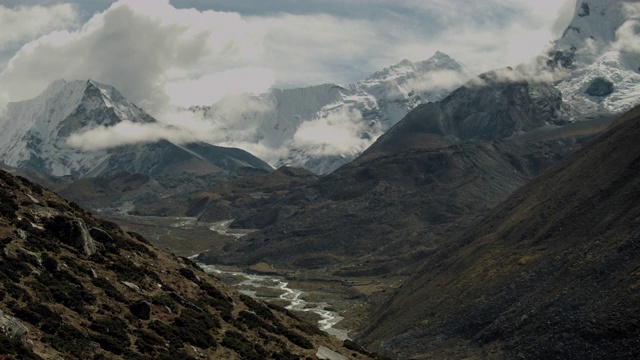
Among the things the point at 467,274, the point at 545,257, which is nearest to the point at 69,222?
the point at 545,257

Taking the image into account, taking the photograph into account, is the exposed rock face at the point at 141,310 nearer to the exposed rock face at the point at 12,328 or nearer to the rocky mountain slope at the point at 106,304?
the rocky mountain slope at the point at 106,304

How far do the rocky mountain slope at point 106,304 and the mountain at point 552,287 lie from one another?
5263 cm

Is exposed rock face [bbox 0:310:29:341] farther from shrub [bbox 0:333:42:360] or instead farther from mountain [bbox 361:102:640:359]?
mountain [bbox 361:102:640:359]

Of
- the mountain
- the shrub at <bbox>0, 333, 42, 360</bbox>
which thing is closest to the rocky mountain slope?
the shrub at <bbox>0, 333, 42, 360</bbox>

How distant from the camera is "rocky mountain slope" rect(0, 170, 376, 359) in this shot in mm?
50531

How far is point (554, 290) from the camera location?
447ft

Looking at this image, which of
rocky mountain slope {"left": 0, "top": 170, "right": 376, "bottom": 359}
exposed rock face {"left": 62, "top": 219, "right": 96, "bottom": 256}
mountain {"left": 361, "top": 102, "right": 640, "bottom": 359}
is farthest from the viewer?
Result: mountain {"left": 361, "top": 102, "right": 640, "bottom": 359}

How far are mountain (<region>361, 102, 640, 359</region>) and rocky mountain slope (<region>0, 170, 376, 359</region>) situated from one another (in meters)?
52.6

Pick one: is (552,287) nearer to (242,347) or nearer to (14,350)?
(242,347)

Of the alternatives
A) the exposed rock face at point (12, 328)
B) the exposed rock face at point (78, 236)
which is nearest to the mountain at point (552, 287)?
the exposed rock face at point (78, 236)

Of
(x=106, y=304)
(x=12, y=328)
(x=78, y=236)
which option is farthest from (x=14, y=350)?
(x=78, y=236)

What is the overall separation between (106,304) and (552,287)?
324ft

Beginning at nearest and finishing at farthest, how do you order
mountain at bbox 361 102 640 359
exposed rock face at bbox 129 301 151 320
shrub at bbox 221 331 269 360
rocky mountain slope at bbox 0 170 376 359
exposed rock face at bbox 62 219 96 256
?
rocky mountain slope at bbox 0 170 376 359
exposed rock face at bbox 129 301 151 320
shrub at bbox 221 331 269 360
exposed rock face at bbox 62 219 96 256
mountain at bbox 361 102 640 359

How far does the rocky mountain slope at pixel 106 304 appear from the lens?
166 feet
